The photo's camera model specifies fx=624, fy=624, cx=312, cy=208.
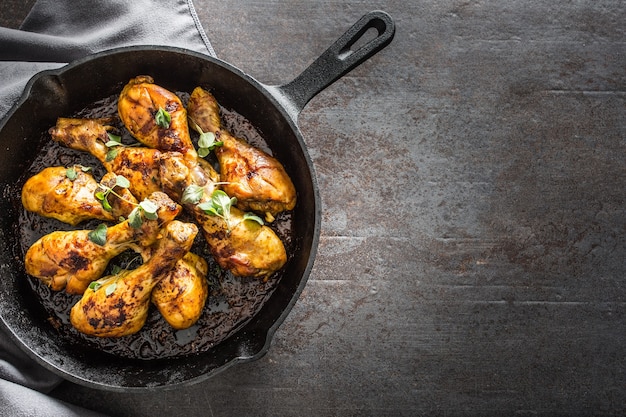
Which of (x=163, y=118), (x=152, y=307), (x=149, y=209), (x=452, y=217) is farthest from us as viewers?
(x=452, y=217)

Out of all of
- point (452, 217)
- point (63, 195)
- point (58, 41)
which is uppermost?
point (58, 41)

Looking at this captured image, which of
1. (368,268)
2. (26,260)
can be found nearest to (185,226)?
(26,260)

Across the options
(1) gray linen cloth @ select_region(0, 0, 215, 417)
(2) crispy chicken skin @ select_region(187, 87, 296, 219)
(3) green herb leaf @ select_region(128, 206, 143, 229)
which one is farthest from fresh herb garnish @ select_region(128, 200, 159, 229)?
(1) gray linen cloth @ select_region(0, 0, 215, 417)

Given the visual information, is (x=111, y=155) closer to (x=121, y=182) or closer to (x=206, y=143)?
(x=121, y=182)

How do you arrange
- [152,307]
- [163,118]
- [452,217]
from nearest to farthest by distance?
[163,118]
[152,307]
[452,217]

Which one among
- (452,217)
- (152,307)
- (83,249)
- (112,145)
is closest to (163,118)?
(112,145)

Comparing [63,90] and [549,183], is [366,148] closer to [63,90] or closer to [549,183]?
[549,183]

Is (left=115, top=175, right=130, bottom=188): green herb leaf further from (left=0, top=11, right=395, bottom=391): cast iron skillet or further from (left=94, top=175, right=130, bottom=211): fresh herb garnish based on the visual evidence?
(left=0, top=11, right=395, bottom=391): cast iron skillet
